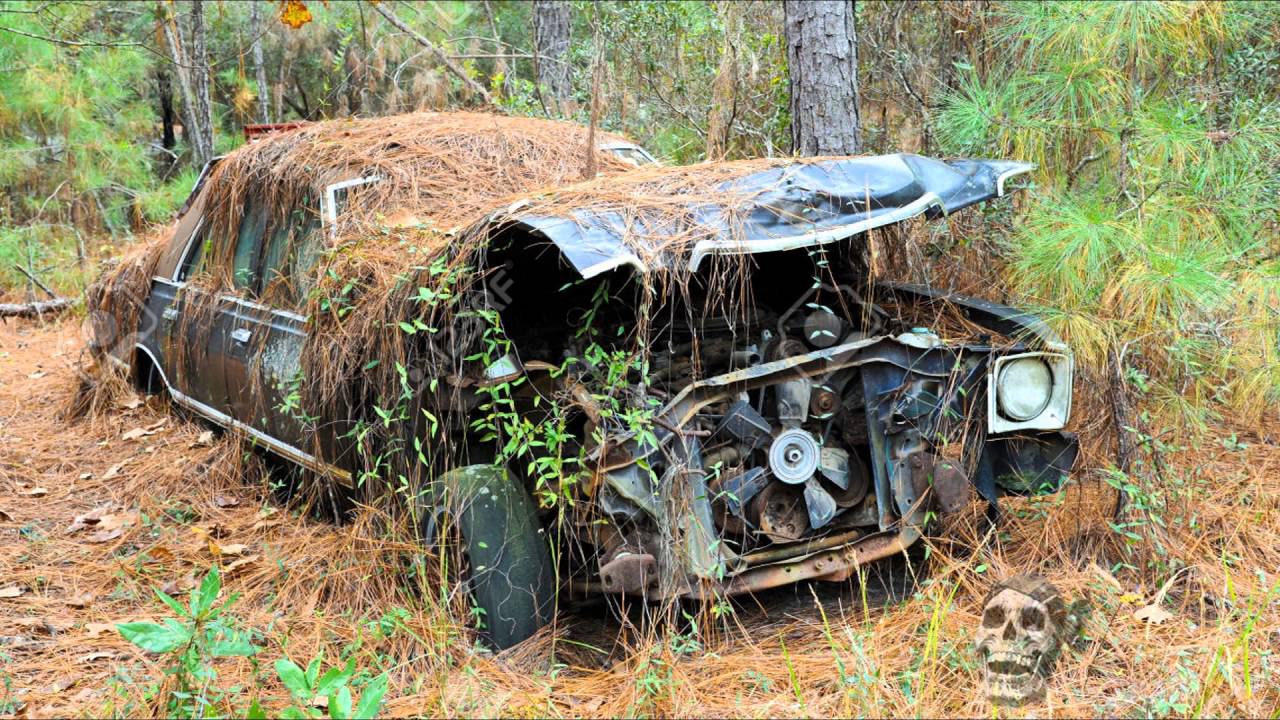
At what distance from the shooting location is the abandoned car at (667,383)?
11.3 feet

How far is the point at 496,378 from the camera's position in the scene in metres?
3.60

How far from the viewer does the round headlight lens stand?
12.4 ft

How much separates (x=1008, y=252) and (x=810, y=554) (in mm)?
2025

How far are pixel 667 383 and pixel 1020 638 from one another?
1.37 m

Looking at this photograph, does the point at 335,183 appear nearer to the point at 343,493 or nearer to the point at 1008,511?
the point at 343,493

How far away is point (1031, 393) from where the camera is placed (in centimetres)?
383

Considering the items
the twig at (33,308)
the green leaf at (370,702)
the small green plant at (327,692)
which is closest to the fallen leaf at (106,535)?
the small green plant at (327,692)

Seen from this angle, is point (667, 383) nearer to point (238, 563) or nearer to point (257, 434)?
point (238, 563)

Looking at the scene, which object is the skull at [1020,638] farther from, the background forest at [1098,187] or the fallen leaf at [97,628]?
the fallen leaf at [97,628]

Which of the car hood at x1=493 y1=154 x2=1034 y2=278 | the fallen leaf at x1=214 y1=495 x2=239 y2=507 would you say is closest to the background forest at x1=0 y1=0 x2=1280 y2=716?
the car hood at x1=493 y1=154 x2=1034 y2=278

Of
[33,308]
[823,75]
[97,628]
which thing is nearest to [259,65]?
[33,308]

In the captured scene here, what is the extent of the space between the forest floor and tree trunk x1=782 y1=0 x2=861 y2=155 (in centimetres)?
242

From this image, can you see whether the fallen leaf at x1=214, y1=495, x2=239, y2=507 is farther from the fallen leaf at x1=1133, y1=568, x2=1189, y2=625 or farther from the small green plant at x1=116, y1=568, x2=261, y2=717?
the fallen leaf at x1=1133, y1=568, x2=1189, y2=625

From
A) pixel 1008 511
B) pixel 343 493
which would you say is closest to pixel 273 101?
pixel 343 493
